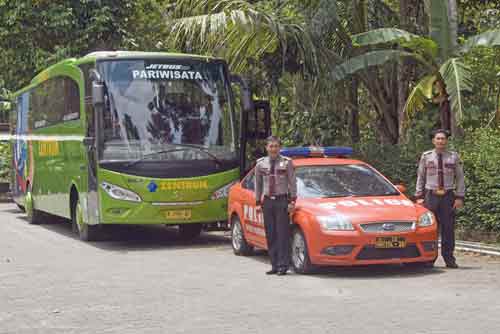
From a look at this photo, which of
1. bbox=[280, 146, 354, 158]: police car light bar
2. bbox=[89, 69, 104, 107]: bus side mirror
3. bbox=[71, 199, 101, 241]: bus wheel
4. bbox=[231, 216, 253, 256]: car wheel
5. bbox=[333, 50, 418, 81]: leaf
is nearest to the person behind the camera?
bbox=[280, 146, 354, 158]: police car light bar

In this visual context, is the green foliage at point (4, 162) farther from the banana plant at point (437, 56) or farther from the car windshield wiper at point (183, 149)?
the car windshield wiper at point (183, 149)

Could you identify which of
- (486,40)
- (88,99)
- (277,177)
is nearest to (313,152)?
(277,177)

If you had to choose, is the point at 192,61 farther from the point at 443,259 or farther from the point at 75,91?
the point at 443,259

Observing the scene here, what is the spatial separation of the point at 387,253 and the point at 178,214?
18.2 ft

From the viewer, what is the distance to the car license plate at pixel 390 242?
12430 millimetres

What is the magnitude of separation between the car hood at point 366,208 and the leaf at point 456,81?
12.8 feet

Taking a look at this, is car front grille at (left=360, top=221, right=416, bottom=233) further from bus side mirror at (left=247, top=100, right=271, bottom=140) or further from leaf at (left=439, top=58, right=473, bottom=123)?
bus side mirror at (left=247, top=100, right=271, bottom=140)

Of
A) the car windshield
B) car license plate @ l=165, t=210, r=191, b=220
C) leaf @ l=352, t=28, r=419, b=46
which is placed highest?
leaf @ l=352, t=28, r=419, b=46

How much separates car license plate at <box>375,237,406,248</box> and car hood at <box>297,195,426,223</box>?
25cm

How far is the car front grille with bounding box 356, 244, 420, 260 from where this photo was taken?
1241 cm

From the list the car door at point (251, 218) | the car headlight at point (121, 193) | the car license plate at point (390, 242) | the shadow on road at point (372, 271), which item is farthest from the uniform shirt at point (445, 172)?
the car headlight at point (121, 193)

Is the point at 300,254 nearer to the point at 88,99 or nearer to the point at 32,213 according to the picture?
the point at 88,99

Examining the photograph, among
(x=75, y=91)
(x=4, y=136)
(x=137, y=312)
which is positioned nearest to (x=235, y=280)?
(x=137, y=312)

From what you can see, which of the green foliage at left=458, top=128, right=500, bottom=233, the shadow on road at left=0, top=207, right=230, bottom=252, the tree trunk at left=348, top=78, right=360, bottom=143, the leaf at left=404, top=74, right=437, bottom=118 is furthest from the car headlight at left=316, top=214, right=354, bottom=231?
the tree trunk at left=348, top=78, right=360, bottom=143
